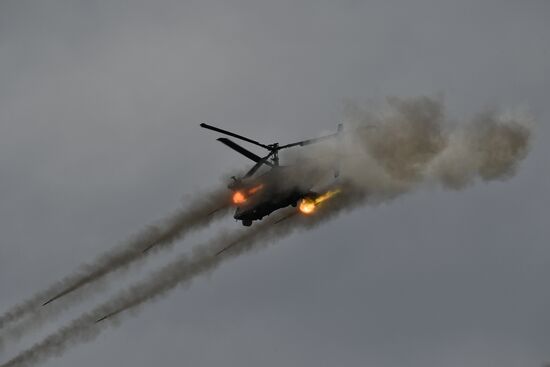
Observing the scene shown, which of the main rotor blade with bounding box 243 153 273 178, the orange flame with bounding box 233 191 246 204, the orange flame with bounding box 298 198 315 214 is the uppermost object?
the main rotor blade with bounding box 243 153 273 178

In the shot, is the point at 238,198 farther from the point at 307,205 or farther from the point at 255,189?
the point at 307,205

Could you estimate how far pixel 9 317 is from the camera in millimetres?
133875

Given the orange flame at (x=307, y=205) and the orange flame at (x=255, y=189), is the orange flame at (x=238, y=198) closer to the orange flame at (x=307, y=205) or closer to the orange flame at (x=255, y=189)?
the orange flame at (x=255, y=189)

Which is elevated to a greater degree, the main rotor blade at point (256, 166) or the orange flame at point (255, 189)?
the main rotor blade at point (256, 166)

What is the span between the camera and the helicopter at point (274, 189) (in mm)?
122250

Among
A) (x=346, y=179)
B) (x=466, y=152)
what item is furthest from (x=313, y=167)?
(x=466, y=152)

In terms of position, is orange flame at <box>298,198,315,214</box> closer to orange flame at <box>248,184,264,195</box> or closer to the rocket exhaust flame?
orange flame at <box>248,184,264,195</box>

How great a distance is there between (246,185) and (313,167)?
524cm

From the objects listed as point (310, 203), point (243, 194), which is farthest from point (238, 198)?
point (310, 203)

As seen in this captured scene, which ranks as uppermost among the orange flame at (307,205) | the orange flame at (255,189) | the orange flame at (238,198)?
the orange flame at (238,198)

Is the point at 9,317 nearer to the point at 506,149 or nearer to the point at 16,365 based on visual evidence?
the point at 16,365

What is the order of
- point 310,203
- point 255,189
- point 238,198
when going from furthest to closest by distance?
1. point 238,198
2. point 255,189
3. point 310,203

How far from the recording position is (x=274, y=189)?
402 ft

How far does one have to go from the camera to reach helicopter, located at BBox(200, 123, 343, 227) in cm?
12225
